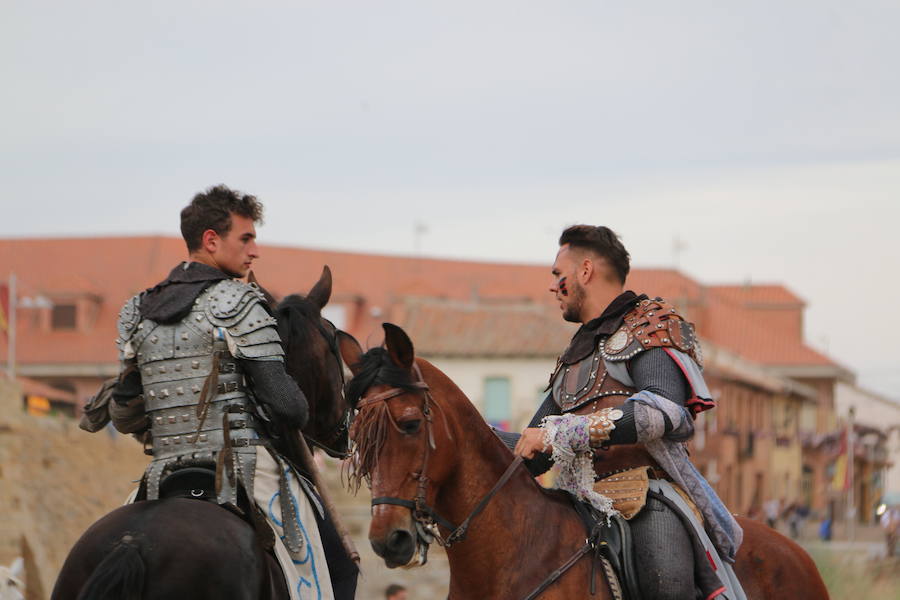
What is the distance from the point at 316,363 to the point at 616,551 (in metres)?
1.63

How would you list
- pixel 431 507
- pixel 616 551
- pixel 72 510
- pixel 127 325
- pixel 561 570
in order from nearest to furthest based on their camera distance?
1. pixel 431 507
2. pixel 561 570
3. pixel 616 551
4. pixel 127 325
5. pixel 72 510

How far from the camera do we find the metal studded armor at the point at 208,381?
5793 mm

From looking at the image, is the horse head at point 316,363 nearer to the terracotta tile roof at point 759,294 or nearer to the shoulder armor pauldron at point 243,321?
the shoulder armor pauldron at point 243,321

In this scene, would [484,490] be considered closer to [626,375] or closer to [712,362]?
[626,375]

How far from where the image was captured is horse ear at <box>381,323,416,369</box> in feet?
17.0

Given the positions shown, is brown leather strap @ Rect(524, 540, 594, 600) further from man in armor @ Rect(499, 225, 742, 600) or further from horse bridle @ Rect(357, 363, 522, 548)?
horse bridle @ Rect(357, 363, 522, 548)

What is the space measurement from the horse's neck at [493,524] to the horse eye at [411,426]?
0.33 m

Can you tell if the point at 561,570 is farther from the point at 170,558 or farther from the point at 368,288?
the point at 368,288

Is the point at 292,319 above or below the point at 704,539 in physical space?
above

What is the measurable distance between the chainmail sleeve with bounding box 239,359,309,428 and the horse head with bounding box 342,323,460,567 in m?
0.59

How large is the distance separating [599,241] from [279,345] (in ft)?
4.80

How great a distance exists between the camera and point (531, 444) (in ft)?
18.5

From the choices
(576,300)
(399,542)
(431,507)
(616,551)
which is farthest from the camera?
(576,300)

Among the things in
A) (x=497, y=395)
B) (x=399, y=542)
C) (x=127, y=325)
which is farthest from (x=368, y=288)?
(x=399, y=542)
